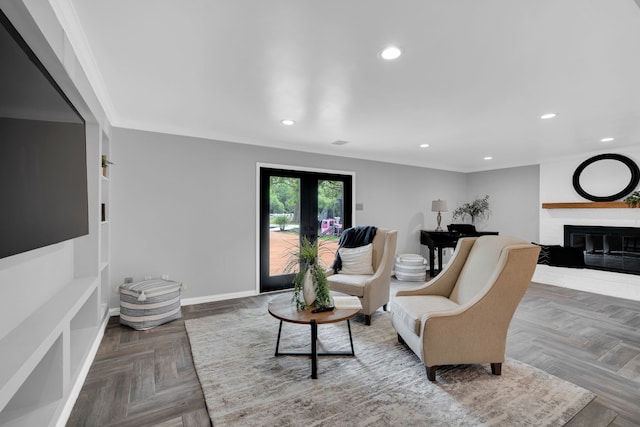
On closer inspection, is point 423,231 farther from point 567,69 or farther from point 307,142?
point 567,69

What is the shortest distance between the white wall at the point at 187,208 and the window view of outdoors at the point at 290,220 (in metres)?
0.32

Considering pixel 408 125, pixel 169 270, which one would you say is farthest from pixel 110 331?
pixel 408 125

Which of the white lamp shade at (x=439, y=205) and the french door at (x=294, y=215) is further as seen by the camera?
the white lamp shade at (x=439, y=205)

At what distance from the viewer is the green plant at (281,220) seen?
15.1 feet

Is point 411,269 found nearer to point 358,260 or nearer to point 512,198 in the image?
point 358,260

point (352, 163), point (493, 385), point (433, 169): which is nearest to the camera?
point (493, 385)

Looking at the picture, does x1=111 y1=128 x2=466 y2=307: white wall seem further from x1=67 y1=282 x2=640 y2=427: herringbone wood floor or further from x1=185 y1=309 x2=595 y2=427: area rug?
x1=185 y1=309 x2=595 y2=427: area rug

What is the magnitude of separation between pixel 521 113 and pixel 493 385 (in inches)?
104

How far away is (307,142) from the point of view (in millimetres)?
4512

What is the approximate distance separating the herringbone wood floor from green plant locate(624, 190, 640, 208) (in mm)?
1741

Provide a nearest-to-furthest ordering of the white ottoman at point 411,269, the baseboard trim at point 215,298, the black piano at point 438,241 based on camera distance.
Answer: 1. the baseboard trim at point 215,298
2. the white ottoman at point 411,269
3. the black piano at point 438,241

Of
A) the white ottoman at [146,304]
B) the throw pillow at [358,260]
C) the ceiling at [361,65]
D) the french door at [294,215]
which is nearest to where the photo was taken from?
the ceiling at [361,65]

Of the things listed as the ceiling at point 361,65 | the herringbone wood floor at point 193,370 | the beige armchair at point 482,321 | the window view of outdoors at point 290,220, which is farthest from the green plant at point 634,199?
the window view of outdoors at point 290,220

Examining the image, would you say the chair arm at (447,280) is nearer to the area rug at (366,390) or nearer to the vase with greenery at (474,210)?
the area rug at (366,390)
